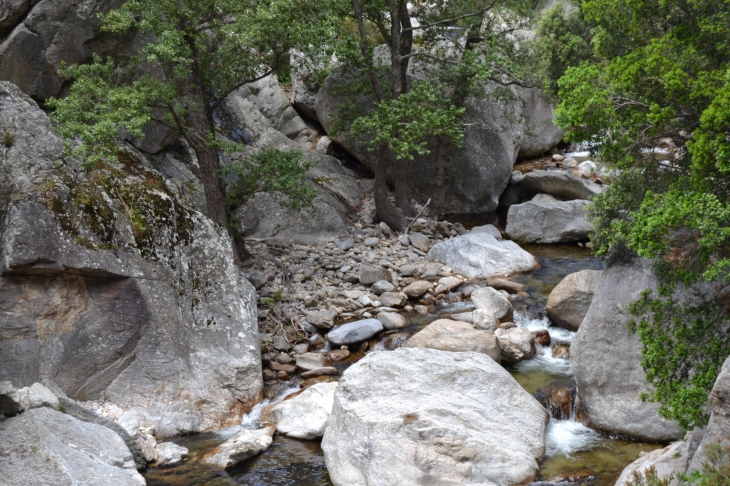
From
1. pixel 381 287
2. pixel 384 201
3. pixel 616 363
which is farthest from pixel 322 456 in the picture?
pixel 384 201

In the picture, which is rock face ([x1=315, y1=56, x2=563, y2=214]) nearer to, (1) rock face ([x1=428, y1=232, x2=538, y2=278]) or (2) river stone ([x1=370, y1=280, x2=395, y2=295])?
(1) rock face ([x1=428, y1=232, x2=538, y2=278])

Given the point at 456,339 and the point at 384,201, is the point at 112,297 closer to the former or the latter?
the point at 456,339

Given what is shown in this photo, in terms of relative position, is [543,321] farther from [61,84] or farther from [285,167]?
[61,84]

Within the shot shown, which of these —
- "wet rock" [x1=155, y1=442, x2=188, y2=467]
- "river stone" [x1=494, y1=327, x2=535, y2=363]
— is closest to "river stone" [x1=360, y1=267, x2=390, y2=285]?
"river stone" [x1=494, y1=327, x2=535, y2=363]

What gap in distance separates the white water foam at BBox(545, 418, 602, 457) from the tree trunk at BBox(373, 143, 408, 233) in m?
11.7

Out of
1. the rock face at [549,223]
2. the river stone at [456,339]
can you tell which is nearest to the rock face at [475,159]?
the rock face at [549,223]

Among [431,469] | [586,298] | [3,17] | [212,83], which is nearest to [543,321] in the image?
[586,298]

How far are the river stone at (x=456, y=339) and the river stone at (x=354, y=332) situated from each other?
1.26m

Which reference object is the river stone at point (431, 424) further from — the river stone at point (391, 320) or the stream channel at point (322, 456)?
the river stone at point (391, 320)

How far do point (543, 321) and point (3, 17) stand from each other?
667 inches

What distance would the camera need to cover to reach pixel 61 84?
19.4 meters

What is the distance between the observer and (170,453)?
11383mm

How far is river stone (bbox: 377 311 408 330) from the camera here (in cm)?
1622

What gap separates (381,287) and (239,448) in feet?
25.3
